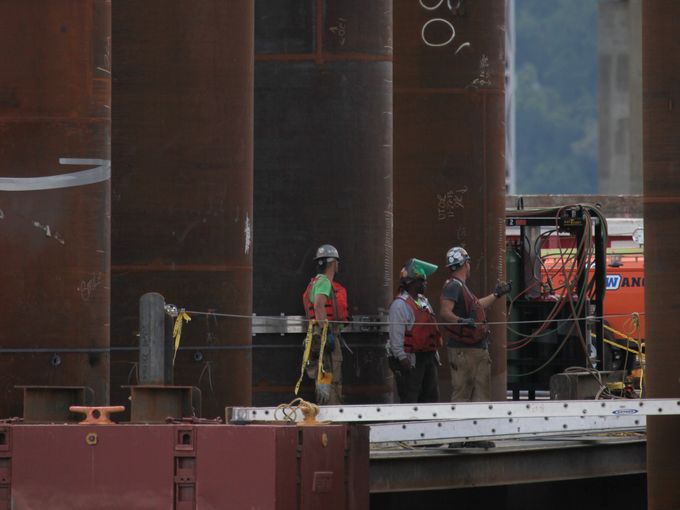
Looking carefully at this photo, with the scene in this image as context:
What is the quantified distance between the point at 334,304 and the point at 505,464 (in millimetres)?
2683

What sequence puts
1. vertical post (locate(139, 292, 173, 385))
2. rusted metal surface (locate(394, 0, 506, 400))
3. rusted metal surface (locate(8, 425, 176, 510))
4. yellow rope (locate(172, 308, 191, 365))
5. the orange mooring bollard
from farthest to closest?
1. rusted metal surface (locate(394, 0, 506, 400))
2. yellow rope (locate(172, 308, 191, 365))
3. vertical post (locate(139, 292, 173, 385))
4. the orange mooring bollard
5. rusted metal surface (locate(8, 425, 176, 510))

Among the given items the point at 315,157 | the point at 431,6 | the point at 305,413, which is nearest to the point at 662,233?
the point at 305,413

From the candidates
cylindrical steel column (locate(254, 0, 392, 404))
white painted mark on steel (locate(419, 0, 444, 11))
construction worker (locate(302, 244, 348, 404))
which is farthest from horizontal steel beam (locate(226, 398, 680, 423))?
white painted mark on steel (locate(419, 0, 444, 11))

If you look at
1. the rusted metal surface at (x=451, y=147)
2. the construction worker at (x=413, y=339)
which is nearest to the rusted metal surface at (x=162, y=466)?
the construction worker at (x=413, y=339)

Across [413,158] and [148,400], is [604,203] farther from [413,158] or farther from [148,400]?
[148,400]

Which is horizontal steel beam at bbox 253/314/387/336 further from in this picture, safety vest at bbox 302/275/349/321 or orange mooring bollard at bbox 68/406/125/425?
orange mooring bollard at bbox 68/406/125/425

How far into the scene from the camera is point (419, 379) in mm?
17047

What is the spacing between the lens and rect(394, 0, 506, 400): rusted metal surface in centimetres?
2152

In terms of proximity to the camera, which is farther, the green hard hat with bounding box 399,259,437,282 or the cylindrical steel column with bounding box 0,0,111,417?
the green hard hat with bounding box 399,259,437,282

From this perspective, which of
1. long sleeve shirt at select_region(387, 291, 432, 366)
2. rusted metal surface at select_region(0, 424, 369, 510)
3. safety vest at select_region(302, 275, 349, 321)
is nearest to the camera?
rusted metal surface at select_region(0, 424, 369, 510)

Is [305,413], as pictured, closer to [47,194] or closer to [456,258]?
[47,194]

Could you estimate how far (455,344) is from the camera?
17016 mm

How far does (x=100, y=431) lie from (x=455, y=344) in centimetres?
584

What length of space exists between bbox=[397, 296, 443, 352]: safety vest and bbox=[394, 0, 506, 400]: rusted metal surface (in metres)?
4.28
